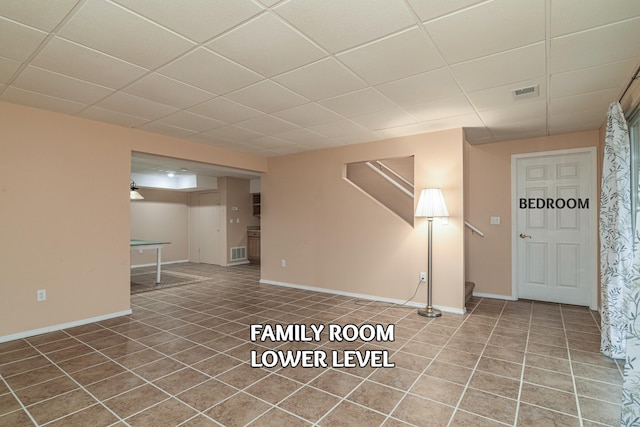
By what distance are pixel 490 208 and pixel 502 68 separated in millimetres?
3094

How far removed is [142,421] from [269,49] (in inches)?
101

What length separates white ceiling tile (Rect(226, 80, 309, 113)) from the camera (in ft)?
9.45

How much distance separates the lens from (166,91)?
117 inches

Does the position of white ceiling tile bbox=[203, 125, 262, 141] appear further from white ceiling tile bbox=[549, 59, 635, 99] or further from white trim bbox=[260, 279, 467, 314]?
white ceiling tile bbox=[549, 59, 635, 99]

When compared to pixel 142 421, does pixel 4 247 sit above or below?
A: above

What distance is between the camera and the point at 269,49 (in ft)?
7.30

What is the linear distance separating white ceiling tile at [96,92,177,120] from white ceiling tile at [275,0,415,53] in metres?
2.08

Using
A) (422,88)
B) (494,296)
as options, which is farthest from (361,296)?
(422,88)

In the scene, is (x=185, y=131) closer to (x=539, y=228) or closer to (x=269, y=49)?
(x=269, y=49)

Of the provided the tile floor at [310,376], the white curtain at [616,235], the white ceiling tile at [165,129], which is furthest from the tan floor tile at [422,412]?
the white ceiling tile at [165,129]

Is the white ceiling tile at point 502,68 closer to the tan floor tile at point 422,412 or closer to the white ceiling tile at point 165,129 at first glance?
the tan floor tile at point 422,412

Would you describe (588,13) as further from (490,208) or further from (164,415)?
(490,208)

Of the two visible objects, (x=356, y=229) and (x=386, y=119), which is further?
(x=356, y=229)

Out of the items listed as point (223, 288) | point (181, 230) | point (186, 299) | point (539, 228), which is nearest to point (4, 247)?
point (186, 299)
